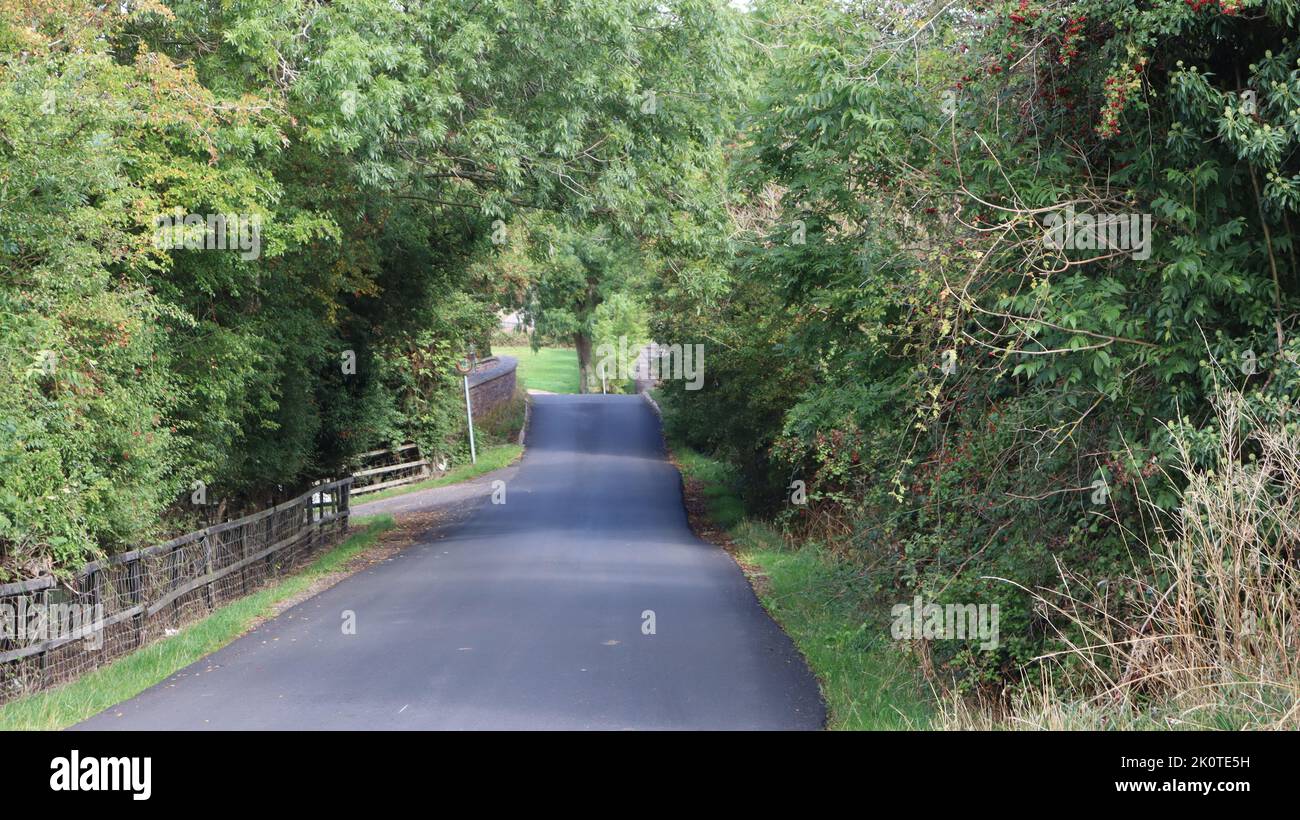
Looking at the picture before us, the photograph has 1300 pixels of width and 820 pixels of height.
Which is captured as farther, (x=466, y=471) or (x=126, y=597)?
(x=466, y=471)

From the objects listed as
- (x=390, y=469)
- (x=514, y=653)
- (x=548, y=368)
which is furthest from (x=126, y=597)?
(x=548, y=368)

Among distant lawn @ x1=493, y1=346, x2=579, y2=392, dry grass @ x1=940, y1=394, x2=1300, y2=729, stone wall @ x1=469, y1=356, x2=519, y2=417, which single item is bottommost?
dry grass @ x1=940, y1=394, x2=1300, y2=729

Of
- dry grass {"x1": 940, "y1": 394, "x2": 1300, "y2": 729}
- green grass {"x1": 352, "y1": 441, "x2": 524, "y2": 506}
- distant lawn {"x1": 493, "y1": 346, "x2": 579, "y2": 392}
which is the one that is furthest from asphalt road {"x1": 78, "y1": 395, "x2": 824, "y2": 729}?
distant lawn {"x1": 493, "y1": 346, "x2": 579, "y2": 392}

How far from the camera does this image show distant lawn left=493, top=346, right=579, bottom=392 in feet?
284

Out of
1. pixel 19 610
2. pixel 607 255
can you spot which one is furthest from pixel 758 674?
pixel 607 255

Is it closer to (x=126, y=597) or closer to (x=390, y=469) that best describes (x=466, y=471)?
(x=390, y=469)

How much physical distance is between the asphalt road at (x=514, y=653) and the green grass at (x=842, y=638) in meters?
0.24

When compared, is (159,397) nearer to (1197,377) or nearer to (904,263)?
(904,263)

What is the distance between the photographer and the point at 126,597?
12.4 m

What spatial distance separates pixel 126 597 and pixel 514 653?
4.03 m

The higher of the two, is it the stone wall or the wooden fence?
the stone wall

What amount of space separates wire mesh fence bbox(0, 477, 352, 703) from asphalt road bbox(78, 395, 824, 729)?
966 mm

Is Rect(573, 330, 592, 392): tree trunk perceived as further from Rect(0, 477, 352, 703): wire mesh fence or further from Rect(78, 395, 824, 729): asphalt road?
Rect(0, 477, 352, 703): wire mesh fence

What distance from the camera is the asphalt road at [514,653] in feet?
30.4
